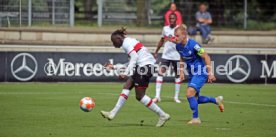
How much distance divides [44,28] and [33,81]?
5.12 m

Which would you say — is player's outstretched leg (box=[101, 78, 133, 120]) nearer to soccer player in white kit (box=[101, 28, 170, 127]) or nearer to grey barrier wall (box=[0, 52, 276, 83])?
soccer player in white kit (box=[101, 28, 170, 127])

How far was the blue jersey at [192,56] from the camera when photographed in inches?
604

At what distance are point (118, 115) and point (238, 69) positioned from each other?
12.5 meters

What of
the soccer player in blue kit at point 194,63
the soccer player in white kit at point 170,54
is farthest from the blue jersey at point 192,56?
the soccer player in white kit at point 170,54

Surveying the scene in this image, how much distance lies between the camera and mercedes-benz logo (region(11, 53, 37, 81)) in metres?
26.3

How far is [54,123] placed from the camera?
583 inches

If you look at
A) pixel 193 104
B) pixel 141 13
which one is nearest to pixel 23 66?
pixel 141 13

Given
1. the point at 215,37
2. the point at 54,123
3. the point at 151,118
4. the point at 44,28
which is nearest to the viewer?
the point at 54,123

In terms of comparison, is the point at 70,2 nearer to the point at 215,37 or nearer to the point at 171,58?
the point at 215,37

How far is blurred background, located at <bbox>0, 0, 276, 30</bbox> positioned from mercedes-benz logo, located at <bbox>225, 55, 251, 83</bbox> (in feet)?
22.5

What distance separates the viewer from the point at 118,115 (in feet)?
55.3

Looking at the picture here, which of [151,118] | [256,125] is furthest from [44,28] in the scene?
[256,125]

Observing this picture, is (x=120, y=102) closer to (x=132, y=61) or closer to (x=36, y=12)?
(x=132, y=61)

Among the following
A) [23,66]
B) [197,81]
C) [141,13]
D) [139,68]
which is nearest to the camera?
[139,68]
